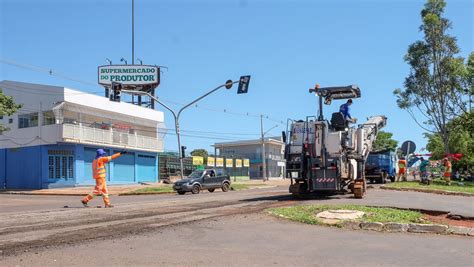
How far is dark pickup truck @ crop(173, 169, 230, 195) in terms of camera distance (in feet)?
93.2

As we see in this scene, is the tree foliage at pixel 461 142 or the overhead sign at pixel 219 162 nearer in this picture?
the tree foliage at pixel 461 142

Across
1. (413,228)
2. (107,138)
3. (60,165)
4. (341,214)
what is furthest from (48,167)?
(413,228)

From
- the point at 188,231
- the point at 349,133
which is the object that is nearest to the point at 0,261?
the point at 188,231

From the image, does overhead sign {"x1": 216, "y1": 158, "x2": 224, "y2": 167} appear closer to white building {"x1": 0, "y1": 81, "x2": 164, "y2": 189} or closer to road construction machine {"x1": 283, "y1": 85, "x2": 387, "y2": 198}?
white building {"x1": 0, "y1": 81, "x2": 164, "y2": 189}

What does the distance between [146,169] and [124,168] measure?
3.81 meters

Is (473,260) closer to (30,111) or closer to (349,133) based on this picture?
(349,133)

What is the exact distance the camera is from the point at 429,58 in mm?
36156

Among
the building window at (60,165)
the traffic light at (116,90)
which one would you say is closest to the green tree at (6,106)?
the traffic light at (116,90)

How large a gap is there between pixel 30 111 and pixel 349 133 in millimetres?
29912

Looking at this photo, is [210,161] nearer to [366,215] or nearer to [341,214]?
[341,214]

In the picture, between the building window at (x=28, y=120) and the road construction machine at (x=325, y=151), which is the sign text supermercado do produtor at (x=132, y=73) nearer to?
the building window at (x=28, y=120)

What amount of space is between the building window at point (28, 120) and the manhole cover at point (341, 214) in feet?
108

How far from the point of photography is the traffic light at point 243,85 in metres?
31.0

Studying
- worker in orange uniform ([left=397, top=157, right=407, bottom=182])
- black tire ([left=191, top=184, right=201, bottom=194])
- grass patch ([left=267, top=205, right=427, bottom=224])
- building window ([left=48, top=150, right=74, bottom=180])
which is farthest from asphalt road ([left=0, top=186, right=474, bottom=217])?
building window ([left=48, top=150, right=74, bottom=180])
